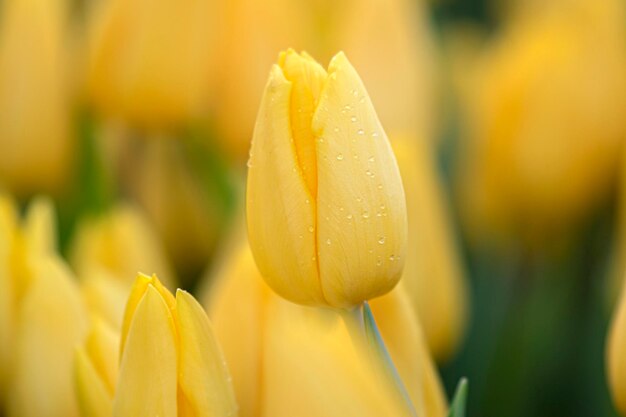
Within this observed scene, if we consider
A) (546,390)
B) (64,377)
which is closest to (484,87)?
(546,390)

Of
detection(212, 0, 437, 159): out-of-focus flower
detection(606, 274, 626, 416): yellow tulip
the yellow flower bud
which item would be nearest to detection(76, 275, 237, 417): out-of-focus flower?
the yellow flower bud

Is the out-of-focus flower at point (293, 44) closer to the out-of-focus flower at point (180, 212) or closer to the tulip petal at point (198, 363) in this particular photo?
the out-of-focus flower at point (180, 212)

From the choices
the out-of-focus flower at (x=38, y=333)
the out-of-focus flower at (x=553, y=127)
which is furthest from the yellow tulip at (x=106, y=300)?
the out-of-focus flower at (x=553, y=127)

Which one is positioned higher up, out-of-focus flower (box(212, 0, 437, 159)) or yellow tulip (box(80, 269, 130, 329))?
out-of-focus flower (box(212, 0, 437, 159))

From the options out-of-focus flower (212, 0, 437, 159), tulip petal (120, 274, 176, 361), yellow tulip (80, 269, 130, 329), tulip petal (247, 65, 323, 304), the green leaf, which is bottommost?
the green leaf

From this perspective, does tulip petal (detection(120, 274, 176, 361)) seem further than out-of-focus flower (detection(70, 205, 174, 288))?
No

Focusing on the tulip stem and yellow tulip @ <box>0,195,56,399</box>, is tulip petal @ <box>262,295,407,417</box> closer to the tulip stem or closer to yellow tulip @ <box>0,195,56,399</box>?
the tulip stem
